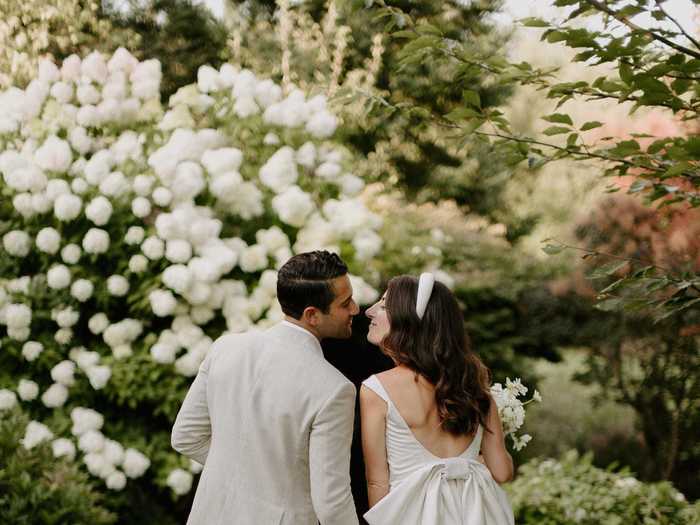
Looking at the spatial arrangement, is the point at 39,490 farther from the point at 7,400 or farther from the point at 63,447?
the point at 7,400

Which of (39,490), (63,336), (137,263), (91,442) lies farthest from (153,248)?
(39,490)

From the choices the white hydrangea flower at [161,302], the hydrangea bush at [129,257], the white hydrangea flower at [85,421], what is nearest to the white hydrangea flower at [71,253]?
the hydrangea bush at [129,257]

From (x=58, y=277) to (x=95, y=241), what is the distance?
0.29 metres

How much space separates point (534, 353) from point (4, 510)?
20.0 feet

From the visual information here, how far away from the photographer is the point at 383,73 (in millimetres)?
12781

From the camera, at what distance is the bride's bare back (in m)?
2.54

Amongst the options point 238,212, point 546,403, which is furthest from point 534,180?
point 238,212

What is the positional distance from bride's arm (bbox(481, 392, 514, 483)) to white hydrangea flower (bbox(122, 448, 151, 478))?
2645mm

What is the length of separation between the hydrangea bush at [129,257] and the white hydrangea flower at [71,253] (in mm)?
18

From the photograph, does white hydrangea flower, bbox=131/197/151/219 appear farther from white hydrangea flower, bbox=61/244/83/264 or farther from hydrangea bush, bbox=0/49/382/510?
white hydrangea flower, bbox=61/244/83/264

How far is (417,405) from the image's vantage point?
255cm

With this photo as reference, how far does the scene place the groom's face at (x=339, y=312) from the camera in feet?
7.75

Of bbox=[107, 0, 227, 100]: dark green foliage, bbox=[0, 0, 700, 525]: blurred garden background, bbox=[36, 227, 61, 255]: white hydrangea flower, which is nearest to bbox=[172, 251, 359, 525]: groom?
bbox=[0, 0, 700, 525]: blurred garden background

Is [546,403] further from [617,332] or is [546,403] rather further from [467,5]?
[467,5]
